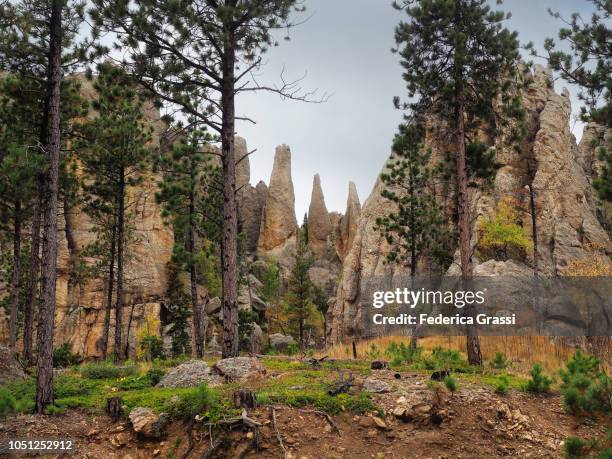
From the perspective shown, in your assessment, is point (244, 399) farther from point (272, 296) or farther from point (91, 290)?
point (272, 296)

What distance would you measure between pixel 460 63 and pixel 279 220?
56.8 metres


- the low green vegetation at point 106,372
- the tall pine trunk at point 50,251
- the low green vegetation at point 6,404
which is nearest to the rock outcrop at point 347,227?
the low green vegetation at point 106,372

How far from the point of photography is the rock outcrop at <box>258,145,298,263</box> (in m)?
71.0

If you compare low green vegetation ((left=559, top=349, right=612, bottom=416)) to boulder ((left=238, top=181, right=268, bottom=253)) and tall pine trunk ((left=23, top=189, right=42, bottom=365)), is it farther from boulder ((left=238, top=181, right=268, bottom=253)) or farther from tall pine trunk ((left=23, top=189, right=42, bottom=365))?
boulder ((left=238, top=181, right=268, bottom=253))

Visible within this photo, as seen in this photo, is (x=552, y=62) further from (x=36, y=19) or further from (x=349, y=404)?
(x=36, y=19)

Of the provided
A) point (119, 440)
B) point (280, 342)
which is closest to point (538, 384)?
point (119, 440)

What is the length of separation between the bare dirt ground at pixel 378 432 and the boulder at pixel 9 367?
400cm

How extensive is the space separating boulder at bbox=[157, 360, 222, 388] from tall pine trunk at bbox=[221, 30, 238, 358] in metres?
1.83

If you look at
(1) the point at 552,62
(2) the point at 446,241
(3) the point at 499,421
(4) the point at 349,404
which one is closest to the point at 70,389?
(4) the point at 349,404

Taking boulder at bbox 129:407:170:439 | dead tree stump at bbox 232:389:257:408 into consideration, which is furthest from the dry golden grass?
boulder at bbox 129:407:170:439

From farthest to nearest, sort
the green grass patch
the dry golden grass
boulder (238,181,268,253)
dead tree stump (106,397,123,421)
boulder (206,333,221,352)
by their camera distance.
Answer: boulder (238,181,268,253) → boulder (206,333,221,352) → the dry golden grass → the green grass patch → dead tree stump (106,397,123,421)

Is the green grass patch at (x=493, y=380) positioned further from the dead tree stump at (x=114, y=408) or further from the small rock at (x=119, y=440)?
the dead tree stump at (x=114, y=408)

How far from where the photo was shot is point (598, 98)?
14.6 m

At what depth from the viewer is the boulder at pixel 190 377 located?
1048 cm
